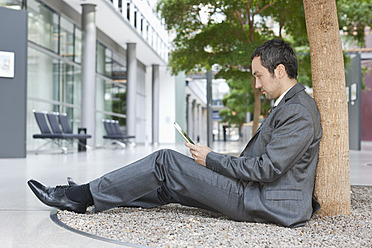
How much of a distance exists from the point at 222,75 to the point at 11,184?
8353 mm

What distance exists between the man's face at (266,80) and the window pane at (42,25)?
13603 mm

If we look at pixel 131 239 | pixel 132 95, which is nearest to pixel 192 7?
pixel 131 239

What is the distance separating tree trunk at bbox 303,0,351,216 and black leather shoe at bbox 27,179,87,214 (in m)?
1.73

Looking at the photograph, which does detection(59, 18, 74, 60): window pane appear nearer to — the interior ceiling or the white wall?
the interior ceiling

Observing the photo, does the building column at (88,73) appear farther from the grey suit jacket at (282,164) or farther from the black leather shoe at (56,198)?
the grey suit jacket at (282,164)

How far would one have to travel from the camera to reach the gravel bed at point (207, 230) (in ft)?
8.01

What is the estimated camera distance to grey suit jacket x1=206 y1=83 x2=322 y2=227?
257 cm

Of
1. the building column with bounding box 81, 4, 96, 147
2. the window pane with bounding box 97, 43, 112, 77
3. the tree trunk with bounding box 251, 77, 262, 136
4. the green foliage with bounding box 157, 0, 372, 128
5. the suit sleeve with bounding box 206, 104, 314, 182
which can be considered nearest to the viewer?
the suit sleeve with bounding box 206, 104, 314, 182

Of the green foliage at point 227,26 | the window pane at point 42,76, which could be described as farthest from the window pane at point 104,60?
the green foliage at point 227,26

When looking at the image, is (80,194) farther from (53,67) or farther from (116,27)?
(116,27)

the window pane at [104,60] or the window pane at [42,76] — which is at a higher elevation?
the window pane at [104,60]

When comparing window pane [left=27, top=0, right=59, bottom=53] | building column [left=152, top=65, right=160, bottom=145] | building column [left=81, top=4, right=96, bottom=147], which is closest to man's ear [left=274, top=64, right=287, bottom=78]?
window pane [left=27, top=0, right=59, bottom=53]

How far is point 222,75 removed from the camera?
1281 cm

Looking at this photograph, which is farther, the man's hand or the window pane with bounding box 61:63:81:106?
the window pane with bounding box 61:63:81:106
